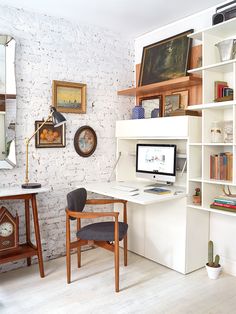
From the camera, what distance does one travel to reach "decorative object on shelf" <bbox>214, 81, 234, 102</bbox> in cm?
266

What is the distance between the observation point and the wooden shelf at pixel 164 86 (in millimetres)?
2998

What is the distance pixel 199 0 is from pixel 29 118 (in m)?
1.96

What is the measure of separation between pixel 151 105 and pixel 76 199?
60.4 inches

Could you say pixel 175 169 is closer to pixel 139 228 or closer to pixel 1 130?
pixel 139 228

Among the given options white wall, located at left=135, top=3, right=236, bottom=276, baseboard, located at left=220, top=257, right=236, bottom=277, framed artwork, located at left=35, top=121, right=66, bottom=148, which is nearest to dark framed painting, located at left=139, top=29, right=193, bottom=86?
white wall, located at left=135, top=3, right=236, bottom=276

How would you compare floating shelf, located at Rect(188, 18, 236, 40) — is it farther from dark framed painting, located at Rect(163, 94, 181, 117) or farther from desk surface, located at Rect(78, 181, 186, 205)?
desk surface, located at Rect(78, 181, 186, 205)

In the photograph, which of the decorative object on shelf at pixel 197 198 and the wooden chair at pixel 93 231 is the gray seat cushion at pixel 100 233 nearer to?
the wooden chair at pixel 93 231

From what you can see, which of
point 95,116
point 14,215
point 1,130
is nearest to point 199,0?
point 95,116

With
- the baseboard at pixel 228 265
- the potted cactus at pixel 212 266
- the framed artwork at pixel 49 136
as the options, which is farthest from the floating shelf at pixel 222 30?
the baseboard at pixel 228 265

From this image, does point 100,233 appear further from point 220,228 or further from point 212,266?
point 220,228

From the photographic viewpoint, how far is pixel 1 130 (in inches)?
115

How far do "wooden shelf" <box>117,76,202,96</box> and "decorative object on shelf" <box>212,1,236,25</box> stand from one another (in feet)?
1.74

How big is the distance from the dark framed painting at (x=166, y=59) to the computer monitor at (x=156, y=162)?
2.53ft

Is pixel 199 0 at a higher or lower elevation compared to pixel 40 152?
higher
